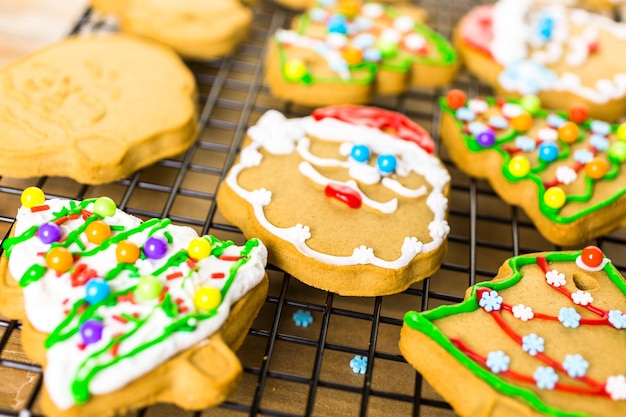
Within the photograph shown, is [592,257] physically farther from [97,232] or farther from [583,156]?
[97,232]

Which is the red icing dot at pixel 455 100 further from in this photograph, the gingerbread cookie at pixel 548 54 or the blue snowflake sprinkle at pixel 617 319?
the blue snowflake sprinkle at pixel 617 319

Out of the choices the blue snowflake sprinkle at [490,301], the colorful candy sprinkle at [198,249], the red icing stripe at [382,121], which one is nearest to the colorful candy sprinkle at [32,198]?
the colorful candy sprinkle at [198,249]

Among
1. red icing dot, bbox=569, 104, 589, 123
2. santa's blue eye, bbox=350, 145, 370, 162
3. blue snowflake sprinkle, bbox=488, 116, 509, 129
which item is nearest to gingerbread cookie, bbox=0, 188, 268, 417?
santa's blue eye, bbox=350, 145, 370, 162

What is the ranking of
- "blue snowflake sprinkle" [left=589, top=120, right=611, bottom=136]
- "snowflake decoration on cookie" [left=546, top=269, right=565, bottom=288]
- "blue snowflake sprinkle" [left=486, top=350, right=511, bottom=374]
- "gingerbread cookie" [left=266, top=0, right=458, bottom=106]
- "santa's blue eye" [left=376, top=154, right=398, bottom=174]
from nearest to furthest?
"blue snowflake sprinkle" [left=486, top=350, right=511, bottom=374], "snowflake decoration on cookie" [left=546, top=269, right=565, bottom=288], "santa's blue eye" [left=376, top=154, right=398, bottom=174], "blue snowflake sprinkle" [left=589, top=120, right=611, bottom=136], "gingerbread cookie" [left=266, top=0, right=458, bottom=106]

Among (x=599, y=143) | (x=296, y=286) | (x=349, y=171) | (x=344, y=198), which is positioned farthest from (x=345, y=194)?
(x=599, y=143)

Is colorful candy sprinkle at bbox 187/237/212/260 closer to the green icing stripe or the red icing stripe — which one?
the red icing stripe

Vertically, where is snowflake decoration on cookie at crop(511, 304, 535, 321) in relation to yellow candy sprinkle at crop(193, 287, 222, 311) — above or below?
below
